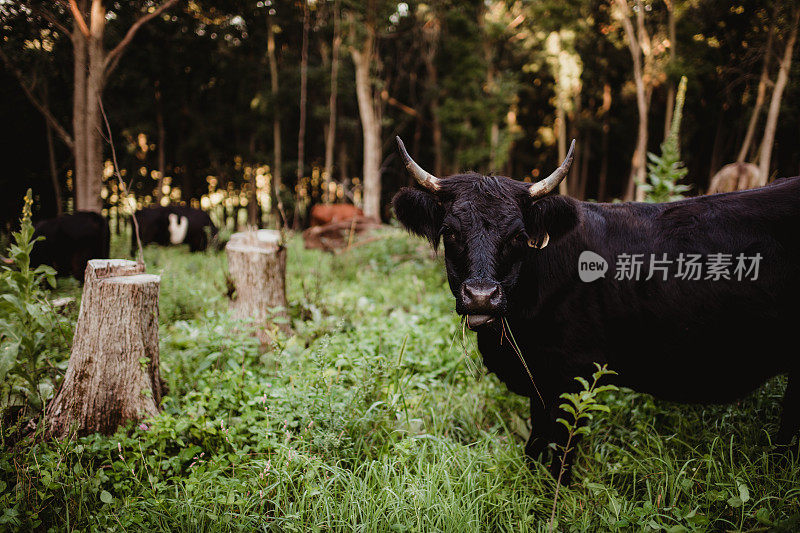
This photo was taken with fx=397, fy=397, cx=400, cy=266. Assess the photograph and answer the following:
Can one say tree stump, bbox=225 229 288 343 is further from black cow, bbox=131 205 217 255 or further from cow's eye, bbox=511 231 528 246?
black cow, bbox=131 205 217 255

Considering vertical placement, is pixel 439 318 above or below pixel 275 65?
below

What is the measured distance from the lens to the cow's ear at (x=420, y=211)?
2.75 meters

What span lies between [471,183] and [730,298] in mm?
1679

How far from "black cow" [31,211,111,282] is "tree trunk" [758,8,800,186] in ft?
42.2

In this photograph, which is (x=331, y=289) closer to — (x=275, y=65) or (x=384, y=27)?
(x=384, y=27)

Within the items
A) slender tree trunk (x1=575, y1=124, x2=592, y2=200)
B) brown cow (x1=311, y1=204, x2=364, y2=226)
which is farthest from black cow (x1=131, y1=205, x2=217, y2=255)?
slender tree trunk (x1=575, y1=124, x2=592, y2=200)

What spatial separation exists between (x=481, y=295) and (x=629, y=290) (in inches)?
45.2

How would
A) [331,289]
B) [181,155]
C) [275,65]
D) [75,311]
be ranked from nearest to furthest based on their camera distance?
[75,311], [331,289], [275,65], [181,155]

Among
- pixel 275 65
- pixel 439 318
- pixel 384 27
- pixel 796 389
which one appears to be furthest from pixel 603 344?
pixel 275 65

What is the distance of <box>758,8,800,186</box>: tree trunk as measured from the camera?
904 cm

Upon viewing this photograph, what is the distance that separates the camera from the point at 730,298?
2.36 m

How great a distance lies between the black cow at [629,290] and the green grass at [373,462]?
382mm

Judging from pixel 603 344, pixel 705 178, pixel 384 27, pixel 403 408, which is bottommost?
pixel 403 408

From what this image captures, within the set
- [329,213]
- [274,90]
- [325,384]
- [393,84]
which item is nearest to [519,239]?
[325,384]
